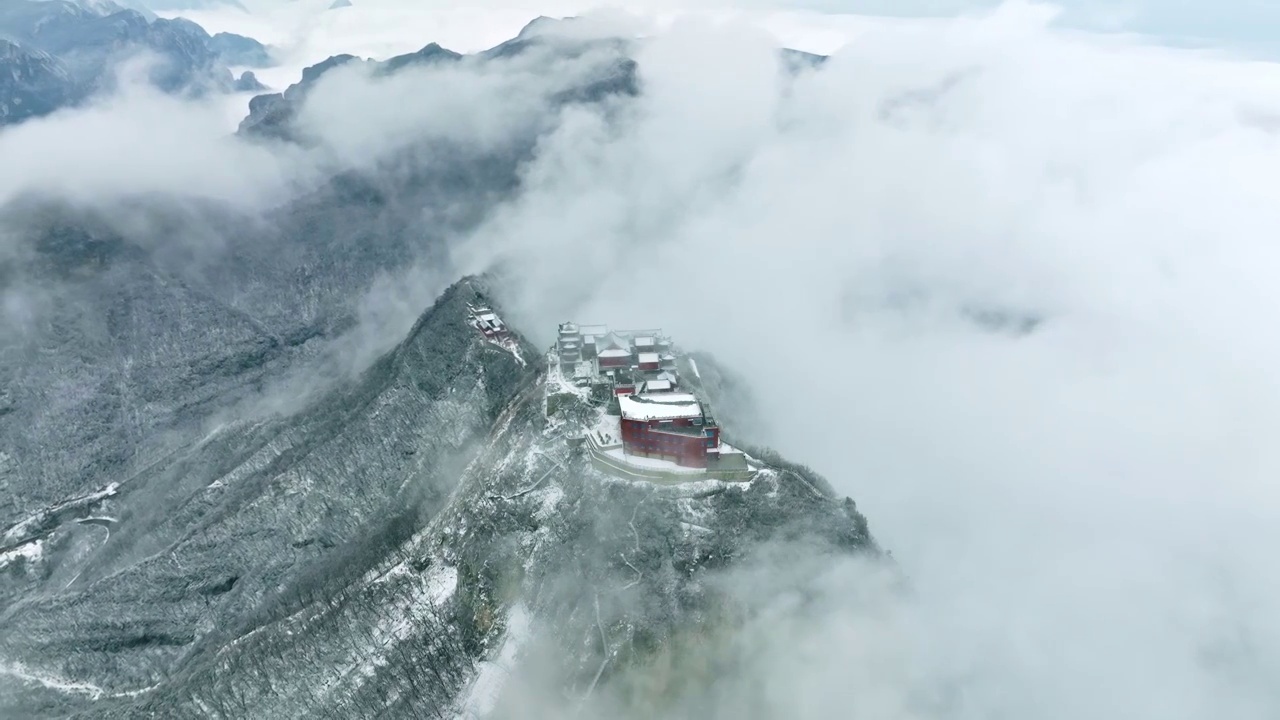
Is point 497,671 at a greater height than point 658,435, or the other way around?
point 658,435

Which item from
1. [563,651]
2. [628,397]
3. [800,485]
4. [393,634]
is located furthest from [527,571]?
[800,485]

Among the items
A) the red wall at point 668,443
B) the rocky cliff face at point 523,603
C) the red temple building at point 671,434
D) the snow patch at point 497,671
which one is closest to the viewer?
the rocky cliff face at point 523,603

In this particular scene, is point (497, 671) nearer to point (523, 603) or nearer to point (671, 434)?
point (523, 603)

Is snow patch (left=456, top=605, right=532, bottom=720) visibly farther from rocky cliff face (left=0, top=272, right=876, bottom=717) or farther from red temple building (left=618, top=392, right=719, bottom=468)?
red temple building (left=618, top=392, right=719, bottom=468)

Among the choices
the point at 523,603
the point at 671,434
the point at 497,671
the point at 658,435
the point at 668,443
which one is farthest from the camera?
the point at 658,435

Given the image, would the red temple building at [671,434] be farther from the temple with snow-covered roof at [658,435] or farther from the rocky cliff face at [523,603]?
the rocky cliff face at [523,603]

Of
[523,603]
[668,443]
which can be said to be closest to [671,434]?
[668,443]

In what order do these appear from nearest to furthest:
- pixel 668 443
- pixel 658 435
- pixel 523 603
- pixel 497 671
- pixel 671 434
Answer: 1. pixel 497 671
2. pixel 523 603
3. pixel 671 434
4. pixel 668 443
5. pixel 658 435

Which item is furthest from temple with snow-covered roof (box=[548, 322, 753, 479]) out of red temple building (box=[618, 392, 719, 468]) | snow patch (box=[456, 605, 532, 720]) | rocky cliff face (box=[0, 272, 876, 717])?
snow patch (box=[456, 605, 532, 720])

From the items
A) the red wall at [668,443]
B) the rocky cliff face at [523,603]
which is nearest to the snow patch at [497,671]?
the rocky cliff face at [523,603]

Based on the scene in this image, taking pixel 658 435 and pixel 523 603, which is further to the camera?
pixel 658 435

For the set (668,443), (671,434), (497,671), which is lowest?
(497,671)
